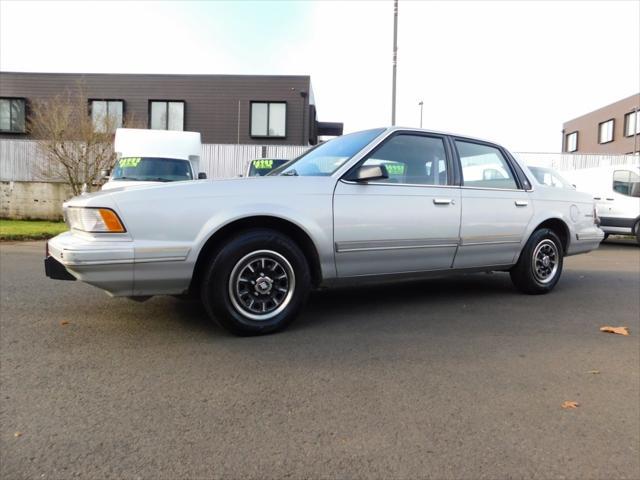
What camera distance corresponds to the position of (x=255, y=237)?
3654 millimetres

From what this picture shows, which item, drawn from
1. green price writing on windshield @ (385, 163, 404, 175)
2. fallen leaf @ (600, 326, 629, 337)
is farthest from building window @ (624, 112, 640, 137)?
green price writing on windshield @ (385, 163, 404, 175)

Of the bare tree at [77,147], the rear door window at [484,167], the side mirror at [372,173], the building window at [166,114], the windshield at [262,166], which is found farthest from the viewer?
the building window at [166,114]

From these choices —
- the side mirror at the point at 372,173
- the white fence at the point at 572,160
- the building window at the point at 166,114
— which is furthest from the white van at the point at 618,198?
the building window at the point at 166,114

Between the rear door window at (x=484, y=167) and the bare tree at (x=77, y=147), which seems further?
the bare tree at (x=77, y=147)

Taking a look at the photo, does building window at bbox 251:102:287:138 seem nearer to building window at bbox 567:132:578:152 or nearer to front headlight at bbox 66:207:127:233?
front headlight at bbox 66:207:127:233

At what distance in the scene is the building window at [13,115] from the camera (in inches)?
1030

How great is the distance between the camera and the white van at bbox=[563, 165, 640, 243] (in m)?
11.8

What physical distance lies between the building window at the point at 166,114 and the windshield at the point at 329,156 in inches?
906

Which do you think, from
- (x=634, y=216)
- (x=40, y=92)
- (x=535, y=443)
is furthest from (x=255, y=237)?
(x=40, y=92)

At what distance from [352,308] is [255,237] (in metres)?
1.50

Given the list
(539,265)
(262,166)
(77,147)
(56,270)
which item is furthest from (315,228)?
(77,147)

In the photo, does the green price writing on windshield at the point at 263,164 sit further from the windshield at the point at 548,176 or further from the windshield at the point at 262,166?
the windshield at the point at 548,176

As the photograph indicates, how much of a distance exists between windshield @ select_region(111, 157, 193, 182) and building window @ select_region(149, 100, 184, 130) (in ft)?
51.2

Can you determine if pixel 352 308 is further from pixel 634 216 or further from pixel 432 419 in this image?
pixel 634 216
